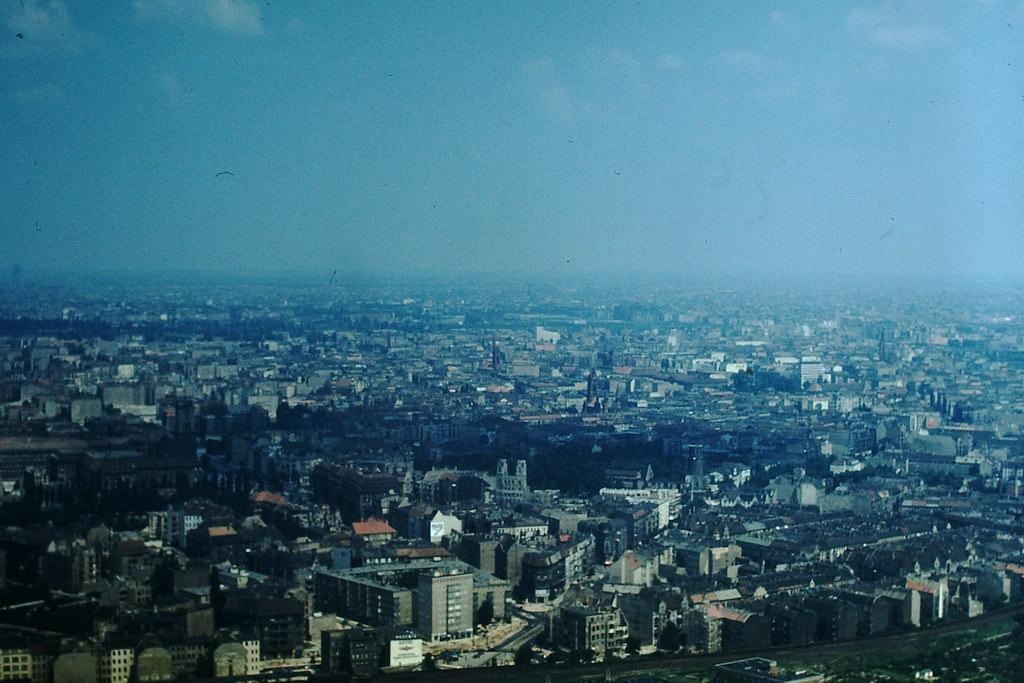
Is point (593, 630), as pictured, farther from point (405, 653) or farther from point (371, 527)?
point (371, 527)

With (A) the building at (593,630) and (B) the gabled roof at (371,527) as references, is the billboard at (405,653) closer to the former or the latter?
(A) the building at (593,630)

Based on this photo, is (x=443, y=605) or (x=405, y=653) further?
(x=443, y=605)

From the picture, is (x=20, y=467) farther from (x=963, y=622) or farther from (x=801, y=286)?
(x=801, y=286)

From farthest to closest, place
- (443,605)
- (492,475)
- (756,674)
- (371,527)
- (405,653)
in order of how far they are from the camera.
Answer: (492,475) → (371,527) → (443,605) → (405,653) → (756,674)

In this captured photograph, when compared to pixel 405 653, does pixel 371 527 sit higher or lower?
higher

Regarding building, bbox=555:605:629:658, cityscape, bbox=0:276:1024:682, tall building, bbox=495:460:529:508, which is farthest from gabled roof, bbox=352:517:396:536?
building, bbox=555:605:629:658

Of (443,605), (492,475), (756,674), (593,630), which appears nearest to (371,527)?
(443,605)

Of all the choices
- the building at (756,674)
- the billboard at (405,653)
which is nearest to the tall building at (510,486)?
the billboard at (405,653)
